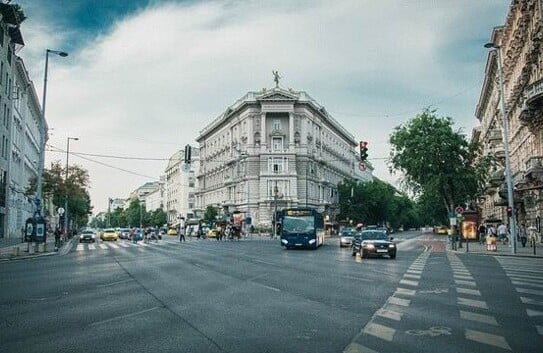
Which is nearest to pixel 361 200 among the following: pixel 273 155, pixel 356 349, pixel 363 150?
pixel 273 155

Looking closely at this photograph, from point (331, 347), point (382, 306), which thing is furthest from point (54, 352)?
point (382, 306)

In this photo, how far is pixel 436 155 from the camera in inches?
1725

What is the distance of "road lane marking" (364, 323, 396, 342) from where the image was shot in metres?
7.75

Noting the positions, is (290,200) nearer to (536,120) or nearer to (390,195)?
(390,195)

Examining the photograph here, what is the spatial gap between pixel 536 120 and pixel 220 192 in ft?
→ 233

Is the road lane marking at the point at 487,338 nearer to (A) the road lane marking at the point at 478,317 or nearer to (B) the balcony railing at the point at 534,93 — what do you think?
(A) the road lane marking at the point at 478,317

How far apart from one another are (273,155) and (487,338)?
264 ft

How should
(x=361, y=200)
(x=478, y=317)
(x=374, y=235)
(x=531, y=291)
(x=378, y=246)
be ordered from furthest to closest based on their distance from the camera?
(x=361, y=200)
(x=374, y=235)
(x=378, y=246)
(x=531, y=291)
(x=478, y=317)

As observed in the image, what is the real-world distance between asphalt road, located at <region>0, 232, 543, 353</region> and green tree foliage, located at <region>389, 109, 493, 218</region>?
27.6 metres

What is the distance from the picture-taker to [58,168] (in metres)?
57.2

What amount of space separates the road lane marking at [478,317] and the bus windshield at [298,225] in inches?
1184

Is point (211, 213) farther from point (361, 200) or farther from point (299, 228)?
point (299, 228)

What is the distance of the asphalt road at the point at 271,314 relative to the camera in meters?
7.29

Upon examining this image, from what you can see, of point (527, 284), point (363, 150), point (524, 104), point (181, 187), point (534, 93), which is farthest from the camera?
point (181, 187)
